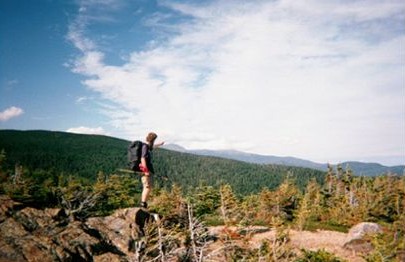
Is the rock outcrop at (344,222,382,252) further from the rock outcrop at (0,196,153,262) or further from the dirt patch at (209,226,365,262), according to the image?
the rock outcrop at (0,196,153,262)

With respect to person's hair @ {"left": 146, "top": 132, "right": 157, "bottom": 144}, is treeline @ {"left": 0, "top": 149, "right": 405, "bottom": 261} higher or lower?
lower

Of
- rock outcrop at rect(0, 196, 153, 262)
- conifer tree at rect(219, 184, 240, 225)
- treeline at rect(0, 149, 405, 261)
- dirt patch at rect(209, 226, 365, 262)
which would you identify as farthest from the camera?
treeline at rect(0, 149, 405, 261)

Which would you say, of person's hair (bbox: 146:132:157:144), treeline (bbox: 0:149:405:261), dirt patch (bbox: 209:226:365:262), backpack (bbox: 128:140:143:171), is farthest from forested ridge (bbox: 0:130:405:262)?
person's hair (bbox: 146:132:157:144)

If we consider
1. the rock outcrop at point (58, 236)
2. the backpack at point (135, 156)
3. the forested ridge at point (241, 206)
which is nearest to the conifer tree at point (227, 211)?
the forested ridge at point (241, 206)

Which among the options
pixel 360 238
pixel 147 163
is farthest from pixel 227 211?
pixel 360 238

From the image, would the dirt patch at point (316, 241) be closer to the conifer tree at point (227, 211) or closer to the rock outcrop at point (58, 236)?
the conifer tree at point (227, 211)

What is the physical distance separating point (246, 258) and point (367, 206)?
4825cm

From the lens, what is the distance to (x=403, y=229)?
835 inches

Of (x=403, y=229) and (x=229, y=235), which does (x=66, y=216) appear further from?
(x=403, y=229)

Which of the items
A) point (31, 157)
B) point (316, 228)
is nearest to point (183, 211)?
point (316, 228)

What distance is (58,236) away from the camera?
7789mm

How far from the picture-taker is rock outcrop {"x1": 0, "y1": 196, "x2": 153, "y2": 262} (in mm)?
6863

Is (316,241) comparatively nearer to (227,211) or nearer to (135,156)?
(227,211)

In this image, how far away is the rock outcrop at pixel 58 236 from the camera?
686 centimetres
